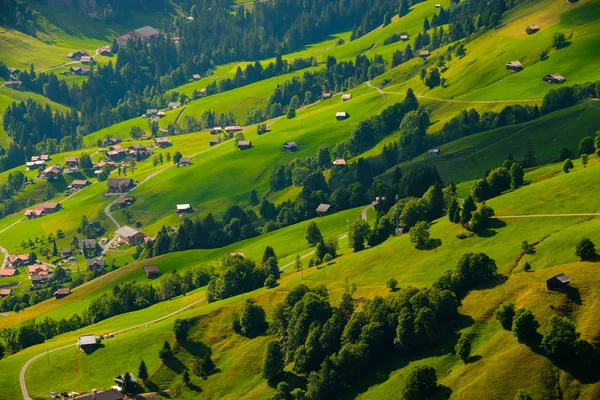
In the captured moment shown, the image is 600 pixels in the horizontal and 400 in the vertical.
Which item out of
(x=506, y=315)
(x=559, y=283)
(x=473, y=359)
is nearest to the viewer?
(x=473, y=359)

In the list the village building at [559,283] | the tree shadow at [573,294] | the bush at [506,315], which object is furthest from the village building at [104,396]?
the tree shadow at [573,294]

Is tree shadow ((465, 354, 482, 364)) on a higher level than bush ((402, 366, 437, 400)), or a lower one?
higher

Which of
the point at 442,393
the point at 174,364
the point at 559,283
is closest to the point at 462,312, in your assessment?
the point at 559,283

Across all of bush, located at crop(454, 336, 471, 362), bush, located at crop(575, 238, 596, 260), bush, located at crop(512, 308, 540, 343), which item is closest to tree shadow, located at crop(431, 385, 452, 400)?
bush, located at crop(454, 336, 471, 362)

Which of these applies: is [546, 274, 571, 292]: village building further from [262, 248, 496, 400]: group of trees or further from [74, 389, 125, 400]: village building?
[74, 389, 125, 400]: village building

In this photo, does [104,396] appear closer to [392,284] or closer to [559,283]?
[392,284]

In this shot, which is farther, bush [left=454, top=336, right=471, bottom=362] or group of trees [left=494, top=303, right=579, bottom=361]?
bush [left=454, top=336, right=471, bottom=362]

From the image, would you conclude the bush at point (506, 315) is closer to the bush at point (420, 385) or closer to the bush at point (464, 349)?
the bush at point (464, 349)

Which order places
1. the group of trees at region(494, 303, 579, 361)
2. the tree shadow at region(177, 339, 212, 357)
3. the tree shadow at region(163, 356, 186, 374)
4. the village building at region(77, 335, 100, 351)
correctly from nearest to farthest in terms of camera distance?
1. the group of trees at region(494, 303, 579, 361)
2. the tree shadow at region(163, 356, 186, 374)
3. the tree shadow at region(177, 339, 212, 357)
4. the village building at region(77, 335, 100, 351)
